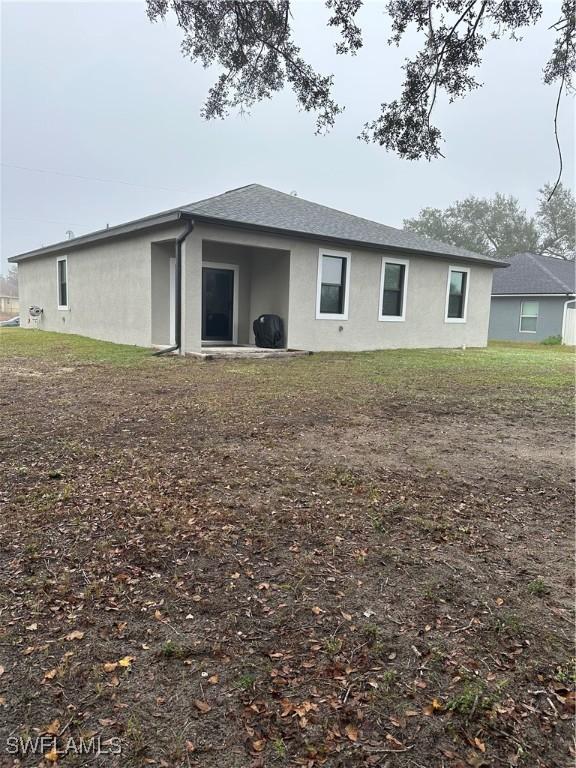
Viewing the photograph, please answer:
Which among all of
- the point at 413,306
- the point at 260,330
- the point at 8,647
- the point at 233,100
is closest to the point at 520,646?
the point at 8,647

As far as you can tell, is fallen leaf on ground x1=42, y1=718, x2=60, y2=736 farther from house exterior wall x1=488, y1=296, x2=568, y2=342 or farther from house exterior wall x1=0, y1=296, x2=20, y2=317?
house exterior wall x1=0, y1=296, x2=20, y2=317

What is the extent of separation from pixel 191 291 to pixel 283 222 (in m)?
2.81

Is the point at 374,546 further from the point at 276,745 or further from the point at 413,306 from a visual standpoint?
the point at 413,306

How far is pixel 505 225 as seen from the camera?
128 feet

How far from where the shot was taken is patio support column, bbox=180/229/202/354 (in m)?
9.94

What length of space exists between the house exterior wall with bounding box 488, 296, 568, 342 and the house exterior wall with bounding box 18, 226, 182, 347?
1604 centimetres

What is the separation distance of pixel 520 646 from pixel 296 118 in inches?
285

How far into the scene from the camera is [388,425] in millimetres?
5055

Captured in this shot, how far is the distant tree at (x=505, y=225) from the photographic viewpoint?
37562 millimetres

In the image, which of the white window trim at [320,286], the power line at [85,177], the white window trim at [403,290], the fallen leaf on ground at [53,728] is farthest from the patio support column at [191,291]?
the power line at [85,177]

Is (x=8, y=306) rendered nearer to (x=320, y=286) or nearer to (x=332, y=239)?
(x=320, y=286)

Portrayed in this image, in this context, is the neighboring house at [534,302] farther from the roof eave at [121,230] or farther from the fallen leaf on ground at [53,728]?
the fallen leaf on ground at [53,728]

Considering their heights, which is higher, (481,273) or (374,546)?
(481,273)

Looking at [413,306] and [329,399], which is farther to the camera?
[413,306]
